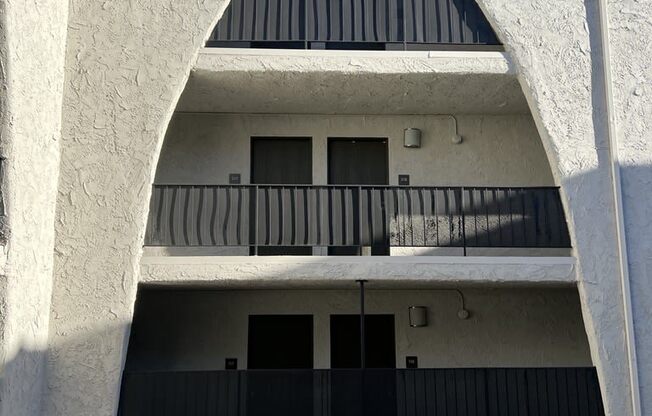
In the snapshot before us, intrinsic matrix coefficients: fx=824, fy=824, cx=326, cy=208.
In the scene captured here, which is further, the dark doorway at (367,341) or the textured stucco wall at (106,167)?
the dark doorway at (367,341)

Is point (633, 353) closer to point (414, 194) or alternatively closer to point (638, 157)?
point (638, 157)

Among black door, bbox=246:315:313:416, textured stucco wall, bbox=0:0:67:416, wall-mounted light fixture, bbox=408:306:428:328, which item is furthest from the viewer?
black door, bbox=246:315:313:416

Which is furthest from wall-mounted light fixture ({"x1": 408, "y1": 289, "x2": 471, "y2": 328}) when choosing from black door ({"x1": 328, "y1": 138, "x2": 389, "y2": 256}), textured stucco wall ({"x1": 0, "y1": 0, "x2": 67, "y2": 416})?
textured stucco wall ({"x1": 0, "y1": 0, "x2": 67, "y2": 416})

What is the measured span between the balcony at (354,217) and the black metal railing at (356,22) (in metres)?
2.46

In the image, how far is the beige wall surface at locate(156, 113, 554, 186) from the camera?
47.5ft

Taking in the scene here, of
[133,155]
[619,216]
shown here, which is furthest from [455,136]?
[133,155]

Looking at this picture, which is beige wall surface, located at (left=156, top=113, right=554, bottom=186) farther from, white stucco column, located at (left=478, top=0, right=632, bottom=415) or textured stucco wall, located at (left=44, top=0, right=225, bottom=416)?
textured stucco wall, located at (left=44, top=0, right=225, bottom=416)

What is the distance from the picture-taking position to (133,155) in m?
12.0

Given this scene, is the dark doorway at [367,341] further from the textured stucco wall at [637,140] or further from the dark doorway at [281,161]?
the textured stucco wall at [637,140]

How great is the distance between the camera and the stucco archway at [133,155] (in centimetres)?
1151

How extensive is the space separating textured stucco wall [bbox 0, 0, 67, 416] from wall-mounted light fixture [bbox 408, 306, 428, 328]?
6.09 m

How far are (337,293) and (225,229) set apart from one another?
123 inches

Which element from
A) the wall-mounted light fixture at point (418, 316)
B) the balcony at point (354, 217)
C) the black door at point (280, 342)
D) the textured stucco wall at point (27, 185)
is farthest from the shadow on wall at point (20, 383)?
the wall-mounted light fixture at point (418, 316)

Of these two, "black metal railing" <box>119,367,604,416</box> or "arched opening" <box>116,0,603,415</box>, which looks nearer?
"black metal railing" <box>119,367,604,416</box>
